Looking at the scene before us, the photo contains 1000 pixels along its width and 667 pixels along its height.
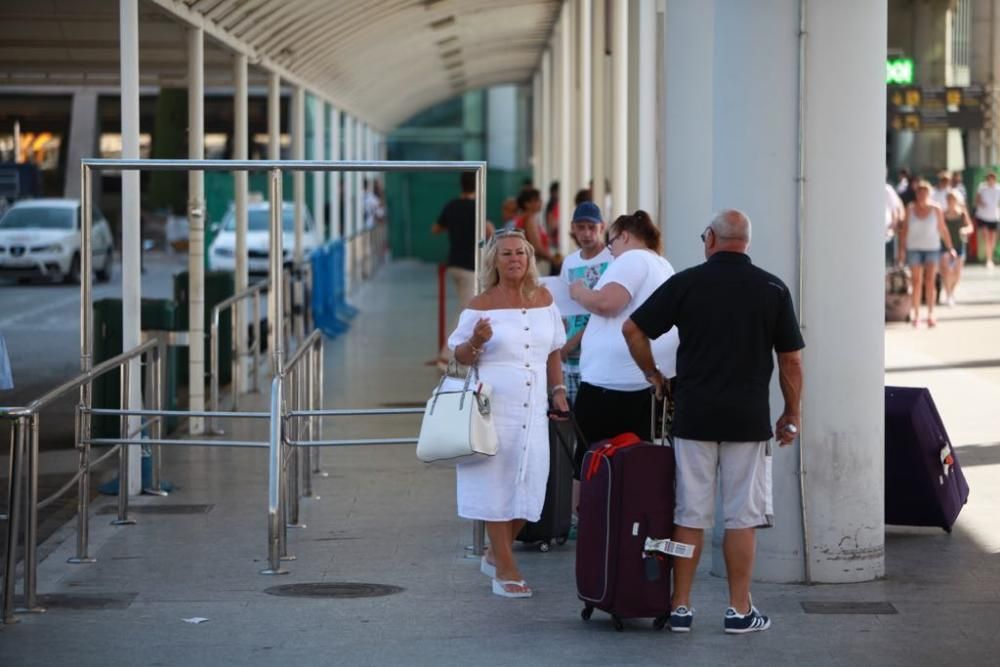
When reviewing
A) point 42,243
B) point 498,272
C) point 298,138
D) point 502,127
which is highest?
point 502,127

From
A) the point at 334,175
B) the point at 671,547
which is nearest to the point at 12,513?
the point at 671,547

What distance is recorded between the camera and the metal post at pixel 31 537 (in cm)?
716

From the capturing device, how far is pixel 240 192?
606 inches

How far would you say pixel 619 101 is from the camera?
49.9ft

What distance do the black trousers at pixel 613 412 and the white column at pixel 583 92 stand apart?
10.5m

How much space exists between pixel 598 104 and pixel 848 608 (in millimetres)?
10729

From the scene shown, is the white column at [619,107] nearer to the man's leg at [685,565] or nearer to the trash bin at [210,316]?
the trash bin at [210,316]

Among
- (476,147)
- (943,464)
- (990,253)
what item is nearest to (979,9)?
(990,253)

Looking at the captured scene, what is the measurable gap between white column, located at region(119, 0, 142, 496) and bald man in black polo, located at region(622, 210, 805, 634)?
14.5 feet

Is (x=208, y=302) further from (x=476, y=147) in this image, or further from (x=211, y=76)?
(x=476, y=147)

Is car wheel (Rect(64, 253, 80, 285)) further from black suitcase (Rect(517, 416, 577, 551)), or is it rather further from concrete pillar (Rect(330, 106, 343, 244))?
black suitcase (Rect(517, 416, 577, 551))

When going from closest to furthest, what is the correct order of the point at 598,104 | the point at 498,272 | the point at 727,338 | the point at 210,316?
the point at 727,338 → the point at 498,272 → the point at 210,316 → the point at 598,104

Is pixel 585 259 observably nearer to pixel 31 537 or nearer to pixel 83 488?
pixel 83 488

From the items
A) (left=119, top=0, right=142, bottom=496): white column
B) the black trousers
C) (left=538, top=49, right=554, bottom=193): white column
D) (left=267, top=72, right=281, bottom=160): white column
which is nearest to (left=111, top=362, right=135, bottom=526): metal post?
(left=119, top=0, right=142, bottom=496): white column
